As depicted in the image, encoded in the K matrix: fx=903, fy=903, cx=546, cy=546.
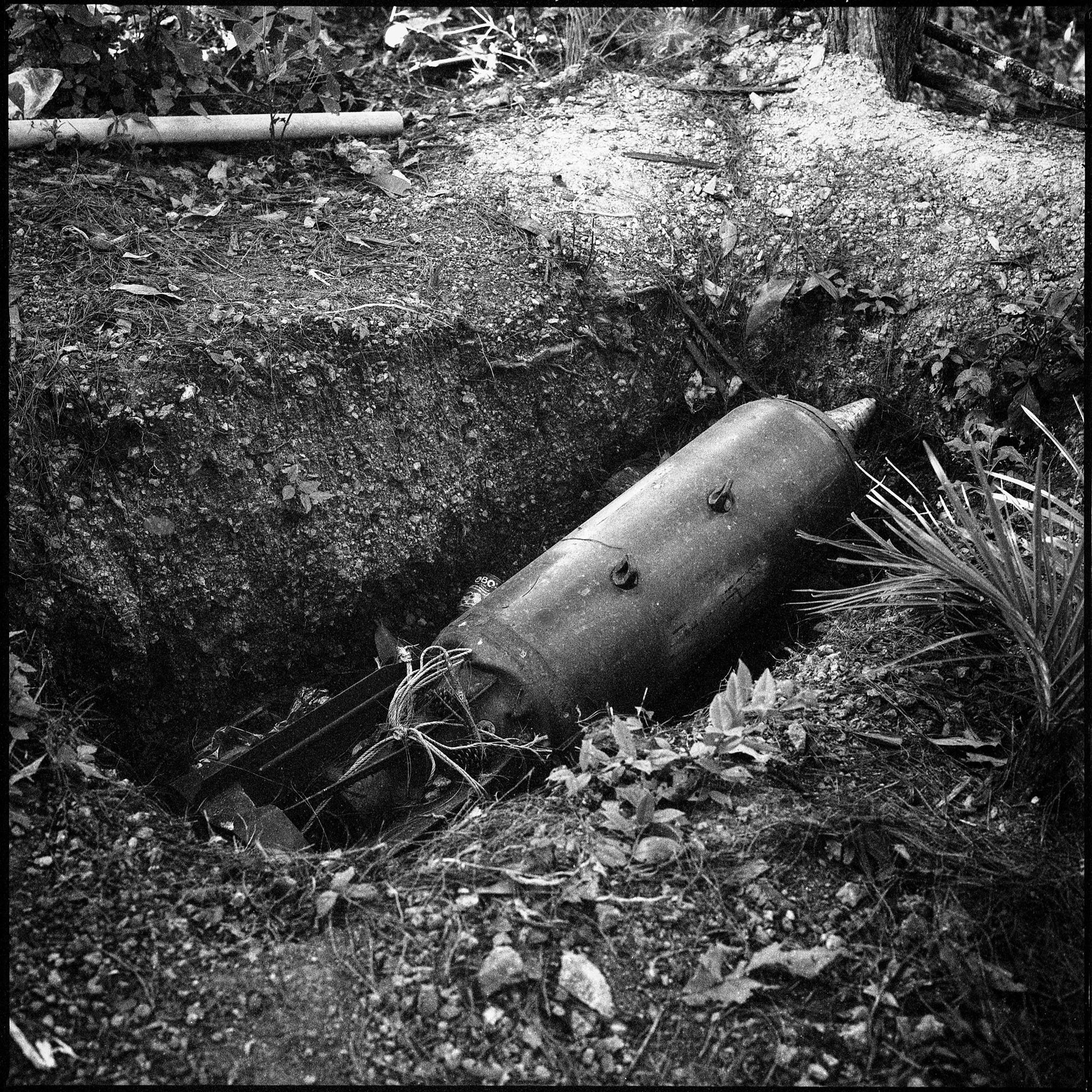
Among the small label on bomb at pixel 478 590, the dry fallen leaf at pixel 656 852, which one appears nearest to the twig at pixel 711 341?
the small label on bomb at pixel 478 590

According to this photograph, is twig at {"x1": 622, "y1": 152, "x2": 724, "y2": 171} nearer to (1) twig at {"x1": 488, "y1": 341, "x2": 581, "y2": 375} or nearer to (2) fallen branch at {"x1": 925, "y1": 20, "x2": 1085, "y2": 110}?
(1) twig at {"x1": 488, "y1": 341, "x2": 581, "y2": 375}

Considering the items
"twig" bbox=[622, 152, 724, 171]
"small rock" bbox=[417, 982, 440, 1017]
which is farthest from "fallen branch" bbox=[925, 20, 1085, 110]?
"small rock" bbox=[417, 982, 440, 1017]

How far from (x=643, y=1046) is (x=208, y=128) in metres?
3.53

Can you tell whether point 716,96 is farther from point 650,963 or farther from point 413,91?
point 650,963

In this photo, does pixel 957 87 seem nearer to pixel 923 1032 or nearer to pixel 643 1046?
pixel 923 1032

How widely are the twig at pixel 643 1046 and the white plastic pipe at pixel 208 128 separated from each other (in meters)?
3.37

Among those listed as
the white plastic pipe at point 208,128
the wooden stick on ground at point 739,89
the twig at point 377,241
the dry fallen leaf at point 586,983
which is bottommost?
the dry fallen leaf at point 586,983

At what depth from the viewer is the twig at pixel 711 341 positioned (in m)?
3.61

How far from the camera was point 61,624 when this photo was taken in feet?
8.52

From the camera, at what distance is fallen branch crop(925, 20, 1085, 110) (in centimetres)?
419

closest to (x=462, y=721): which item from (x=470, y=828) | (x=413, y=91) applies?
(x=470, y=828)

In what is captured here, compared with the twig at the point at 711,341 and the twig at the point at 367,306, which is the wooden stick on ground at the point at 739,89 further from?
the twig at the point at 367,306

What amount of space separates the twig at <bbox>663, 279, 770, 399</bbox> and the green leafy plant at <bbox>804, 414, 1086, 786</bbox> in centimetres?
88

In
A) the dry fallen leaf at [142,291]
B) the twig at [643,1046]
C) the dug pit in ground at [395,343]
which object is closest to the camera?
the twig at [643,1046]
